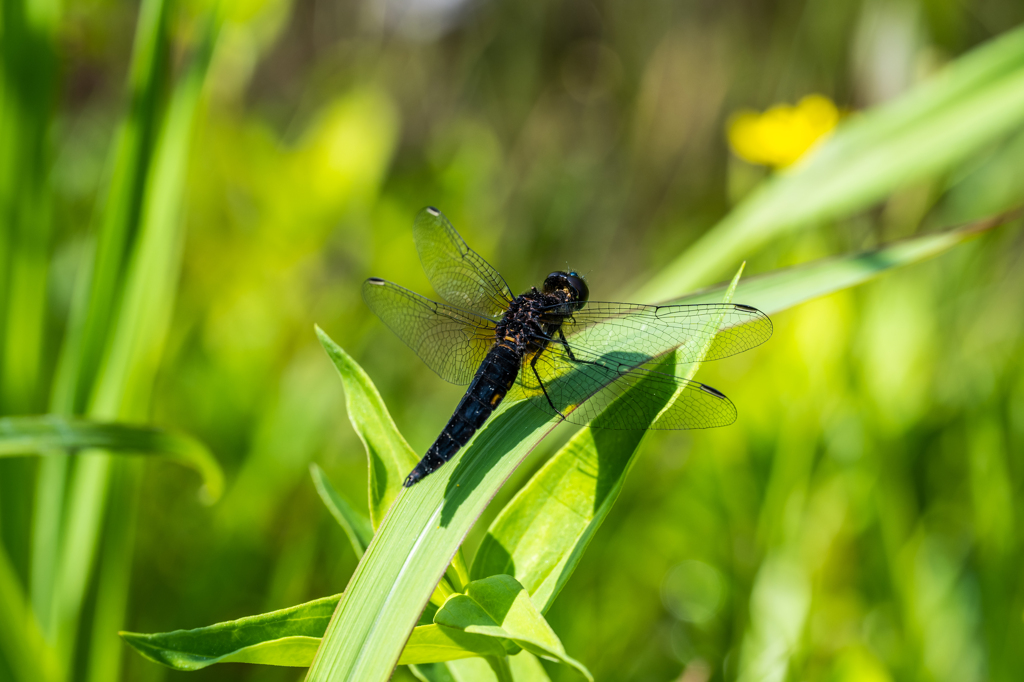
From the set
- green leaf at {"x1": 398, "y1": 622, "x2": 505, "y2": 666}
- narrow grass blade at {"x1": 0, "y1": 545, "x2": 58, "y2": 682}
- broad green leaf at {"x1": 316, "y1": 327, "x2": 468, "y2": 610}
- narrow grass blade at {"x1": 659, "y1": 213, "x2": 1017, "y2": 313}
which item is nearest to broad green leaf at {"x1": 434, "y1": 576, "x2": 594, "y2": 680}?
green leaf at {"x1": 398, "y1": 622, "x2": 505, "y2": 666}

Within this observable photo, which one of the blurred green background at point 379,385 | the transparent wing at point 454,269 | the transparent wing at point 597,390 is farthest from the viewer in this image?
the transparent wing at point 454,269

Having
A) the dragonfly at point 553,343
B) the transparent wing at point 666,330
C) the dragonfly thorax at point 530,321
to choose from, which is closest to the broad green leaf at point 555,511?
the dragonfly at point 553,343

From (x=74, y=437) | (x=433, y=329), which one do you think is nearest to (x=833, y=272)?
(x=433, y=329)

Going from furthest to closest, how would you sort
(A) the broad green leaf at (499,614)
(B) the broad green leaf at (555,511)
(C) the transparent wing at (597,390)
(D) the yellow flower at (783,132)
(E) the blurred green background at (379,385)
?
1. (D) the yellow flower at (783,132)
2. (E) the blurred green background at (379,385)
3. (C) the transparent wing at (597,390)
4. (B) the broad green leaf at (555,511)
5. (A) the broad green leaf at (499,614)

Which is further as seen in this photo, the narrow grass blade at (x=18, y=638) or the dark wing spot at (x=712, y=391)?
the dark wing spot at (x=712, y=391)

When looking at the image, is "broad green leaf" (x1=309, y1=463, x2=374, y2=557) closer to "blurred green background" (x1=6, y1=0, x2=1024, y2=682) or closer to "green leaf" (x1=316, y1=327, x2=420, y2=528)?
"green leaf" (x1=316, y1=327, x2=420, y2=528)

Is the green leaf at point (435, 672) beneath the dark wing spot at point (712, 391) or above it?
beneath

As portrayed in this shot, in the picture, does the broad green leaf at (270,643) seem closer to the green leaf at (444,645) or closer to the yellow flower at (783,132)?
the green leaf at (444,645)

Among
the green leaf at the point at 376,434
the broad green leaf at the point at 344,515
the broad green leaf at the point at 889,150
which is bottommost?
the broad green leaf at the point at 344,515
